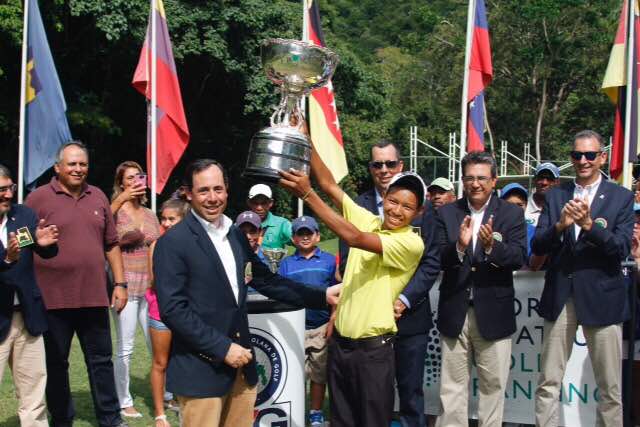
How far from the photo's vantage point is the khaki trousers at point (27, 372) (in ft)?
19.0

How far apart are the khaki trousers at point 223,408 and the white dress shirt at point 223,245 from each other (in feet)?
1.66

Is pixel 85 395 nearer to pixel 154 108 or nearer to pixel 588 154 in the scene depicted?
pixel 154 108

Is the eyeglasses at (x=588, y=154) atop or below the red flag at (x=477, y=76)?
below

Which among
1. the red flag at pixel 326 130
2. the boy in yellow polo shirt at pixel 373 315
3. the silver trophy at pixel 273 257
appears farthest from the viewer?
the red flag at pixel 326 130

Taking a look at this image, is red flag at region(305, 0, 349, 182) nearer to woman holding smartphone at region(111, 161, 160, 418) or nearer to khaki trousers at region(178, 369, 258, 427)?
woman holding smartphone at region(111, 161, 160, 418)

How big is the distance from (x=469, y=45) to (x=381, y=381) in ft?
23.5

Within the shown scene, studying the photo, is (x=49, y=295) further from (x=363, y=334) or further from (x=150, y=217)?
(x=363, y=334)

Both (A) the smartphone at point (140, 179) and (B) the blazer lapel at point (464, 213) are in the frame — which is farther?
(A) the smartphone at point (140, 179)

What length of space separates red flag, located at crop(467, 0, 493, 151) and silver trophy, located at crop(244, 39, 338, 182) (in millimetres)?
6294

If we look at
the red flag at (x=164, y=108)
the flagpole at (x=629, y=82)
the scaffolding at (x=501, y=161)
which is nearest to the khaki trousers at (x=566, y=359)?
the flagpole at (x=629, y=82)

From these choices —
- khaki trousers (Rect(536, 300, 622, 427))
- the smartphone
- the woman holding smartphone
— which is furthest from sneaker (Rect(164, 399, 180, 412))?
khaki trousers (Rect(536, 300, 622, 427))

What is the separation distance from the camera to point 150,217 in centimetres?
752

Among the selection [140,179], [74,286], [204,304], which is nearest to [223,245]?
[204,304]

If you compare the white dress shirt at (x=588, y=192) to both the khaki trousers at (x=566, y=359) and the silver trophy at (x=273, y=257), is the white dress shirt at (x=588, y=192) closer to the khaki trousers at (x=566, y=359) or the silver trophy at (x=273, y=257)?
the khaki trousers at (x=566, y=359)
